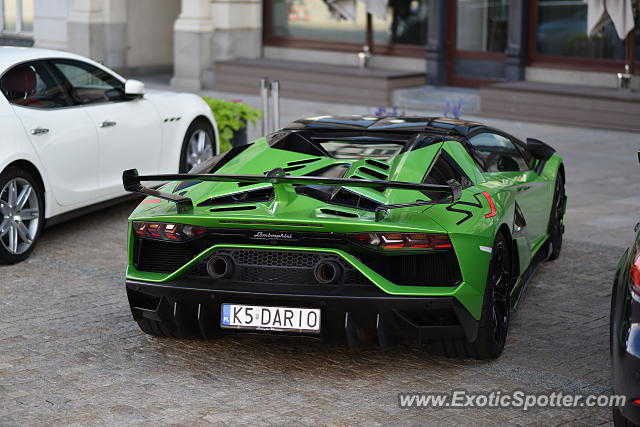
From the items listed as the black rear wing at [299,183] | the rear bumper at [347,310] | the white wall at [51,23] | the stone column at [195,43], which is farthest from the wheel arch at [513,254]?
the white wall at [51,23]

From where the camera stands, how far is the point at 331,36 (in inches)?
805

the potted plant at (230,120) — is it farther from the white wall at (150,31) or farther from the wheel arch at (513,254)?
the white wall at (150,31)

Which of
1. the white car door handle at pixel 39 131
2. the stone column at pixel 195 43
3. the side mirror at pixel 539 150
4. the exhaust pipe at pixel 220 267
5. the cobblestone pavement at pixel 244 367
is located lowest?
the cobblestone pavement at pixel 244 367

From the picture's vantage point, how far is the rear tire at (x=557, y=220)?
27.4 ft

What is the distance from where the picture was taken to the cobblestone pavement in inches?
217

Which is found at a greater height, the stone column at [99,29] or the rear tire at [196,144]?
the stone column at [99,29]

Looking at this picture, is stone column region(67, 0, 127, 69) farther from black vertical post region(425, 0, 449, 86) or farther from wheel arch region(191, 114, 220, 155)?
wheel arch region(191, 114, 220, 155)

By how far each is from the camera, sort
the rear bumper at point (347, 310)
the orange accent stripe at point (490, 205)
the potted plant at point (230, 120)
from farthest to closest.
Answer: the potted plant at point (230, 120), the orange accent stripe at point (490, 205), the rear bumper at point (347, 310)

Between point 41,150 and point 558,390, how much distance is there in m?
4.62

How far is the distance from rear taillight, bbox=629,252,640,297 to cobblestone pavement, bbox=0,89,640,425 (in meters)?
0.84

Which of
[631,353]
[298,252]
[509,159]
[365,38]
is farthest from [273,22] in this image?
[631,353]

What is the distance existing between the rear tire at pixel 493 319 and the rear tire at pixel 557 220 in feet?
6.17

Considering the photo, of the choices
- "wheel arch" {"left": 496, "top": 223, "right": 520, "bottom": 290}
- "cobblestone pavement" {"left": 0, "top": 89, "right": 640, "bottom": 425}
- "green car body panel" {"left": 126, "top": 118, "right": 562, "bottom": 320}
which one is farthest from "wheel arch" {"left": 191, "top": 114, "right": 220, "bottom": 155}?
"wheel arch" {"left": 496, "top": 223, "right": 520, "bottom": 290}

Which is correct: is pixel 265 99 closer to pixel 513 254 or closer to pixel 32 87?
pixel 32 87
